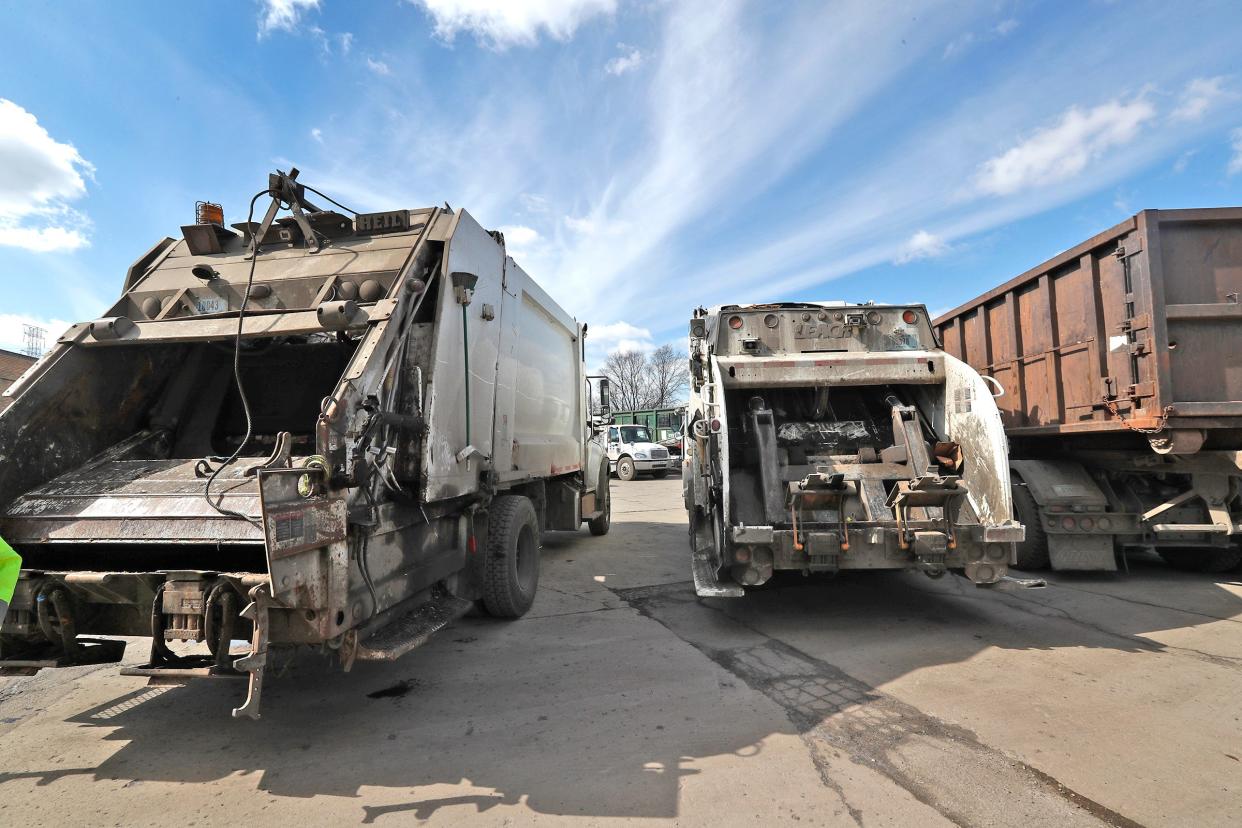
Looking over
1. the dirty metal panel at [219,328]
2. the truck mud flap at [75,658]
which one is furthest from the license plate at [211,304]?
the truck mud flap at [75,658]

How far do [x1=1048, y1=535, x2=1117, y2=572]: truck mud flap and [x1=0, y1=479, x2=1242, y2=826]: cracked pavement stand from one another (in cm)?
77

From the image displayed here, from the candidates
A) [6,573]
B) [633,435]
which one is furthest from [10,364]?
[6,573]

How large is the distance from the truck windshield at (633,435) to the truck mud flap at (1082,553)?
50.6 feet

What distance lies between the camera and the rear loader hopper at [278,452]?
2.59m

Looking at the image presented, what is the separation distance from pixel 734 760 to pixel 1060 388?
525 cm

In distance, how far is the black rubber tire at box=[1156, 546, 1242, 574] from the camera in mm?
5613

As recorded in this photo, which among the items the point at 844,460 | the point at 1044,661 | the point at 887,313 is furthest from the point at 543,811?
the point at 887,313

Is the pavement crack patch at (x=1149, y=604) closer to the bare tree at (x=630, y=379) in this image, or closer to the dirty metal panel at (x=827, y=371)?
the dirty metal panel at (x=827, y=371)

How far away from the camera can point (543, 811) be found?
7.73 ft

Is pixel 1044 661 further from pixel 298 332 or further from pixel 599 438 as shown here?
pixel 599 438

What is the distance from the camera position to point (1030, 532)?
5.80 meters

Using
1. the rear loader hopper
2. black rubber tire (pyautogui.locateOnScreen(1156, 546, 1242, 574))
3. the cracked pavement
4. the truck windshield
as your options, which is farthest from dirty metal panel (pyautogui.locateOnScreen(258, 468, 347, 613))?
the truck windshield

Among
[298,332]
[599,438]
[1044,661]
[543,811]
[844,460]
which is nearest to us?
[543,811]

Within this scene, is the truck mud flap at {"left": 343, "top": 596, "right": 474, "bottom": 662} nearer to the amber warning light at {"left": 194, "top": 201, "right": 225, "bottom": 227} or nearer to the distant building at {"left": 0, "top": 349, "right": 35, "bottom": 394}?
the amber warning light at {"left": 194, "top": 201, "right": 225, "bottom": 227}
